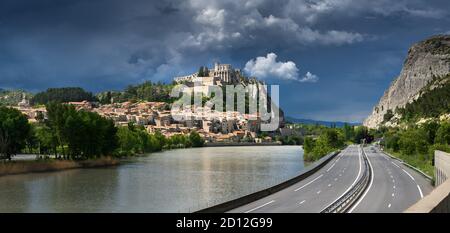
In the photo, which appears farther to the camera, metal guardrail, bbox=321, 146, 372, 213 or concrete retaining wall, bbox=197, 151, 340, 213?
metal guardrail, bbox=321, 146, 372, 213

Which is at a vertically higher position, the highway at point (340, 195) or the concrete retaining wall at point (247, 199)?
the concrete retaining wall at point (247, 199)

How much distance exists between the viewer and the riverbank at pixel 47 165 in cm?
5172

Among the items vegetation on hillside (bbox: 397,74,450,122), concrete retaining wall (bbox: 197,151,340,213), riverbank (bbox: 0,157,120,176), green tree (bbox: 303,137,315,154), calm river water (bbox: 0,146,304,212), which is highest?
→ vegetation on hillside (bbox: 397,74,450,122)

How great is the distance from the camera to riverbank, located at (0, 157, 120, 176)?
5172 centimetres

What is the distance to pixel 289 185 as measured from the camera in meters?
34.5

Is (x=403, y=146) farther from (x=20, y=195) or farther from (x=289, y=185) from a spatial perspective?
(x=20, y=195)

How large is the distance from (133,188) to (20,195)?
861 centimetres

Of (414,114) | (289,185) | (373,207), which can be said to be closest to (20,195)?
(289,185)

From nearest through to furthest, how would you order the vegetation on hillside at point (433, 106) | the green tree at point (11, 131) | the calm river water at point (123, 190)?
the calm river water at point (123, 190) → the green tree at point (11, 131) → the vegetation on hillside at point (433, 106)

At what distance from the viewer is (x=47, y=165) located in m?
58.3

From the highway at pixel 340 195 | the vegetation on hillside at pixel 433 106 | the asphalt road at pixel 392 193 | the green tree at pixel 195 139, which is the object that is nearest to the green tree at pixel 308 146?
the vegetation on hillside at pixel 433 106

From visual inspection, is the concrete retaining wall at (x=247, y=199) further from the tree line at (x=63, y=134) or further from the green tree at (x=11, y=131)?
the tree line at (x=63, y=134)

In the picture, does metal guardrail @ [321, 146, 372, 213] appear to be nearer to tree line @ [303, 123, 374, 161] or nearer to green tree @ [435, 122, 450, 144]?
green tree @ [435, 122, 450, 144]

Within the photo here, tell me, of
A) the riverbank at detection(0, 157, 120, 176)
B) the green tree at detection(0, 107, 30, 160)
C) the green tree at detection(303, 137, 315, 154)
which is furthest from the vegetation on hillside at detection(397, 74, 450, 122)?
the green tree at detection(0, 107, 30, 160)
